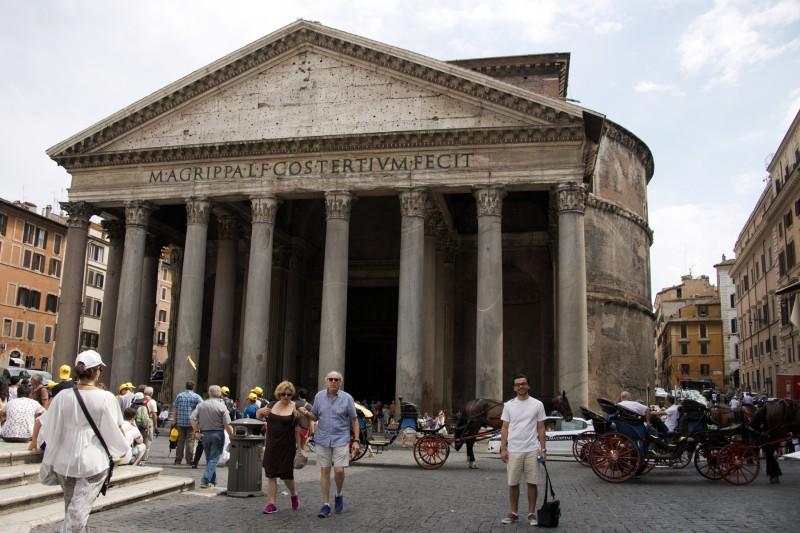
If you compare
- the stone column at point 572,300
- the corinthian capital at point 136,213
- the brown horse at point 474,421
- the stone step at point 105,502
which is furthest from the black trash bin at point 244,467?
the corinthian capital at point 136,213

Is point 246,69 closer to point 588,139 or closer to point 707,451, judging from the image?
point 588,139

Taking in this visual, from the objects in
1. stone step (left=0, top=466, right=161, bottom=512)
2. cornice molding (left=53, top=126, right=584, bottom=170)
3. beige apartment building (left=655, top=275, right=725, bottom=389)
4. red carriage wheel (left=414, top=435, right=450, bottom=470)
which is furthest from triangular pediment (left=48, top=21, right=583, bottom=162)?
beige apartment building (left=655, top=275, right=725, bottom=389)

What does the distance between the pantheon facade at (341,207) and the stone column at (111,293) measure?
0.07m

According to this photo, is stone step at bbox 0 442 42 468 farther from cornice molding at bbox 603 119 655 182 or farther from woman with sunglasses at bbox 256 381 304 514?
cornice molding at bbox 603 119 655 182

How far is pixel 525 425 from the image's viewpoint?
7.52 metres

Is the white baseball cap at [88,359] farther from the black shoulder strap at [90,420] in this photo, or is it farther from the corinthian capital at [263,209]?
the corinthian capital at [263,209]

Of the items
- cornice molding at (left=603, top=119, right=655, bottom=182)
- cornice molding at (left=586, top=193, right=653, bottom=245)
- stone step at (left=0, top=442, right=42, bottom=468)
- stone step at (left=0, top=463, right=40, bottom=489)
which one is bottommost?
stone step at (left=0, top=463, right=40, bottom=489)

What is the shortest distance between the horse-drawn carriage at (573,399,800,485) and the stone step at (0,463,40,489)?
7.79 metres

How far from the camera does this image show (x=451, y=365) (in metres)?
26.4

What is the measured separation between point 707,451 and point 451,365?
51.0ft

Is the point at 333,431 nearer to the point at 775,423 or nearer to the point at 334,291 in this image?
the point at 775,423

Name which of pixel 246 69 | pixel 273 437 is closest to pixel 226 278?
pixel 246 69

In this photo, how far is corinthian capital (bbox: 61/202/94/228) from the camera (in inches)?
906

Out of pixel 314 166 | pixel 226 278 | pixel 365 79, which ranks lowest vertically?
pixel 226 278
